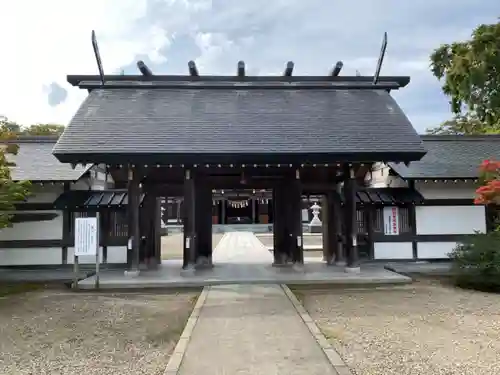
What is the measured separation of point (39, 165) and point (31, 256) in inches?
119

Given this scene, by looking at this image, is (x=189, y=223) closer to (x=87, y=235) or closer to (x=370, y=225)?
(x=87, y=235)

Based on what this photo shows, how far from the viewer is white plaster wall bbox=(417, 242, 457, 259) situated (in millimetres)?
13344

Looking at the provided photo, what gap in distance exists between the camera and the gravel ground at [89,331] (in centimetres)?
492

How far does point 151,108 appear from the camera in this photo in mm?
12445

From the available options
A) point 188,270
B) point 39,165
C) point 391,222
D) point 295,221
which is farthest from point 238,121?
point 39,165

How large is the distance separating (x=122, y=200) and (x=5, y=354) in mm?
7733

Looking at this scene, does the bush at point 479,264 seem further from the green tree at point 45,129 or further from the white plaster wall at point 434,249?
the green tree at point 45,129

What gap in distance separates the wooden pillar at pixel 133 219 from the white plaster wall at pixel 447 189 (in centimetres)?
900

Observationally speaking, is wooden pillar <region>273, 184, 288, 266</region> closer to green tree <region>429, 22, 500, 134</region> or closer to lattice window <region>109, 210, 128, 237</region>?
lattice window <region>109, 210, 128, 237</region>

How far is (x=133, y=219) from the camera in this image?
431 inches

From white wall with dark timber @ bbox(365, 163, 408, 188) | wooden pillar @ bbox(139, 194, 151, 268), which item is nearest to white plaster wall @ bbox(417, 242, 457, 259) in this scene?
white wall with dark timber @ bbox(365, 163, 408, 188)

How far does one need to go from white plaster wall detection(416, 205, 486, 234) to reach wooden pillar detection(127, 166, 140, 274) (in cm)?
896

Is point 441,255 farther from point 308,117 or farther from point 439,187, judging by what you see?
point 308,117

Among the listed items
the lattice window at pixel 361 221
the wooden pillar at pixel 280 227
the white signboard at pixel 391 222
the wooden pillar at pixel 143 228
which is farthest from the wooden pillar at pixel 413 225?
the wooden pillar at pixel 143 228
